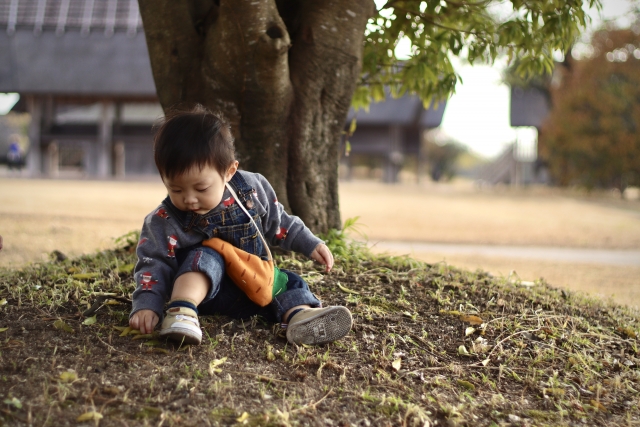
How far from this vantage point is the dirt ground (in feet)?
16.2

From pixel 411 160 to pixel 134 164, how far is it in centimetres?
2439

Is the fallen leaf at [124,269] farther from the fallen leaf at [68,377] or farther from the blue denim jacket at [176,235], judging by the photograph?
the fallen leaf at [68,377]

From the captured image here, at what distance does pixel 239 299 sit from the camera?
2.27m

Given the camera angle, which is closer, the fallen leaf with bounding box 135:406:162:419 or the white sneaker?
the fallen leaf with bounding box 135:406:162:419


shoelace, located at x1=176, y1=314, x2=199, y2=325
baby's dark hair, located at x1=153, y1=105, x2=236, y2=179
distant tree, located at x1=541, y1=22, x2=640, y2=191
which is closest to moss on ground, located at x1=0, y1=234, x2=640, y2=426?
shoelace, located at x1=176, y1=314, x2=199, y2=325

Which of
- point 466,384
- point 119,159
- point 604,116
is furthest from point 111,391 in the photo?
point 119,159

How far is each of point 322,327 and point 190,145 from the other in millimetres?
790

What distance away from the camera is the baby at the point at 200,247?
1.99 m

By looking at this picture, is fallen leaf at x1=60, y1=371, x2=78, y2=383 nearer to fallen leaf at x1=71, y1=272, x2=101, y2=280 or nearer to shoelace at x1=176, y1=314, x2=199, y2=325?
shoelace at x1=176, y1=314, x2=199, y2=325

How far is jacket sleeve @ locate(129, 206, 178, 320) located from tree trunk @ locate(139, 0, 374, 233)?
3.45 feet

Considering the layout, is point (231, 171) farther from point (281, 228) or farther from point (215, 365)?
point (215, 365)

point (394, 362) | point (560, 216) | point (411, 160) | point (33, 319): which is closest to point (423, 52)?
point (394, 362)

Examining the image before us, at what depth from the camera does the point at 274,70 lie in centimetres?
288

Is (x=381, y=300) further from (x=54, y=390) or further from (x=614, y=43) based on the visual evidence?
(x=614, y=43)
